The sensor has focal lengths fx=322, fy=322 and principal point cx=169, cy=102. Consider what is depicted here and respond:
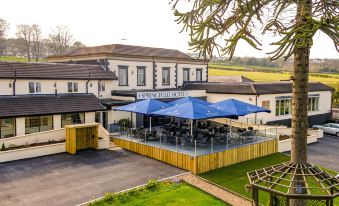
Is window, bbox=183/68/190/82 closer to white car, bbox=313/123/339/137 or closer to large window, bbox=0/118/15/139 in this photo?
white car, bbox=313/123/339/137

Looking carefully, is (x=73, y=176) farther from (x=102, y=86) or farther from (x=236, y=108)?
(x=102, y=86)

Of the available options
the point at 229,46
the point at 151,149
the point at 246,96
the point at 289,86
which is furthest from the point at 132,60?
the point at 229,46

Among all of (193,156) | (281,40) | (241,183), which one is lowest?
(241,183)

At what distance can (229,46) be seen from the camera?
30.2ft

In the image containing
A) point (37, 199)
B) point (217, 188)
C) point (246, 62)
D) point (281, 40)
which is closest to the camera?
point (281, 40)

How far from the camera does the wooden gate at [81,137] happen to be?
20266mm

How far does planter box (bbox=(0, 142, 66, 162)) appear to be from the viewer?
18.3 metres

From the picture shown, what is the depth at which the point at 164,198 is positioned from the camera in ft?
45.1

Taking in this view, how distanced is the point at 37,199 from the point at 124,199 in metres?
3.57

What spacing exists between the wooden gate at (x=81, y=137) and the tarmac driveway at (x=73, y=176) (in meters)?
0.62

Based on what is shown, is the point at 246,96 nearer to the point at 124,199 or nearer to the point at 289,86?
the point at 289,86

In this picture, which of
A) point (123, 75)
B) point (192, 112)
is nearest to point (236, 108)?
point (192, 112)

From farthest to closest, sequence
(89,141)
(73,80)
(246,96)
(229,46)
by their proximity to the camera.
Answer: (246,96), (73,80), (89,141), (229,46)

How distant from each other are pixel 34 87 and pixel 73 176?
1025cm
